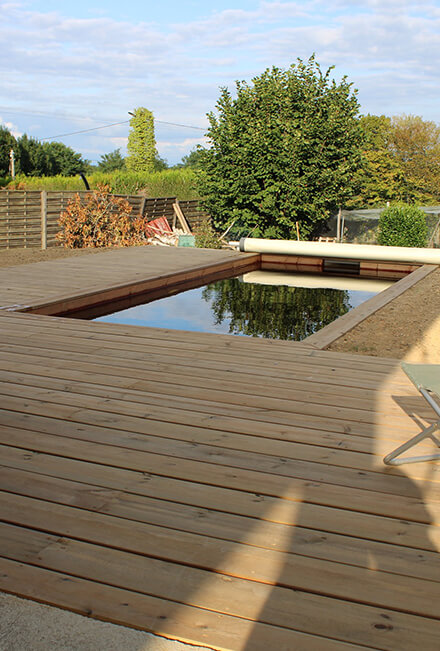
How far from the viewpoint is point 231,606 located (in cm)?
157

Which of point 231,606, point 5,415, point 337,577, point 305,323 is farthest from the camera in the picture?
point 305,323

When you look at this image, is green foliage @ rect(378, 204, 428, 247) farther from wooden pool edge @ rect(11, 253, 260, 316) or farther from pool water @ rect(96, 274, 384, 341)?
pool water @ rect(96, 274, 384, 341)

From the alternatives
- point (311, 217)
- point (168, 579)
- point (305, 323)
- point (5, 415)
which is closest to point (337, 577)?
point (168, 579)

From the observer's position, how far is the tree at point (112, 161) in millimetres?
69375

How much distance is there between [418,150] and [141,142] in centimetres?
2805

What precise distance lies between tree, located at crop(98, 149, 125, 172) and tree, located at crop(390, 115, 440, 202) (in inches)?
1798

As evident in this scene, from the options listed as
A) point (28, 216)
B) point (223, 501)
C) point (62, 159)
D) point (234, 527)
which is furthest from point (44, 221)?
point (62, 159)

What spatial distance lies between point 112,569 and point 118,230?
11.5 metres

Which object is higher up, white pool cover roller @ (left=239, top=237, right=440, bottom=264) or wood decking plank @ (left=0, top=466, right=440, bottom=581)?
white pool cover roller @ (left=239, top=237, right=440, bottom=264)

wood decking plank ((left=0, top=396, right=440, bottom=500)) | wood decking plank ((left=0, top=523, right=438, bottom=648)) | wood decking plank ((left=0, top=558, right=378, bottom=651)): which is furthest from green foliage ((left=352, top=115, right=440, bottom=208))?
wood decking plank ((left=0, top=558, right=378, bottom=651))

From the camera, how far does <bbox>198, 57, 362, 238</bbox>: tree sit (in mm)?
13445

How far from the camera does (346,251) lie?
36.7 ft

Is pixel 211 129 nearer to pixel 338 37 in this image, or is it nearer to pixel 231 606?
pixel 338 37

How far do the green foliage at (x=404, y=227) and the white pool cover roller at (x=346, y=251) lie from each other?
1.06 m
